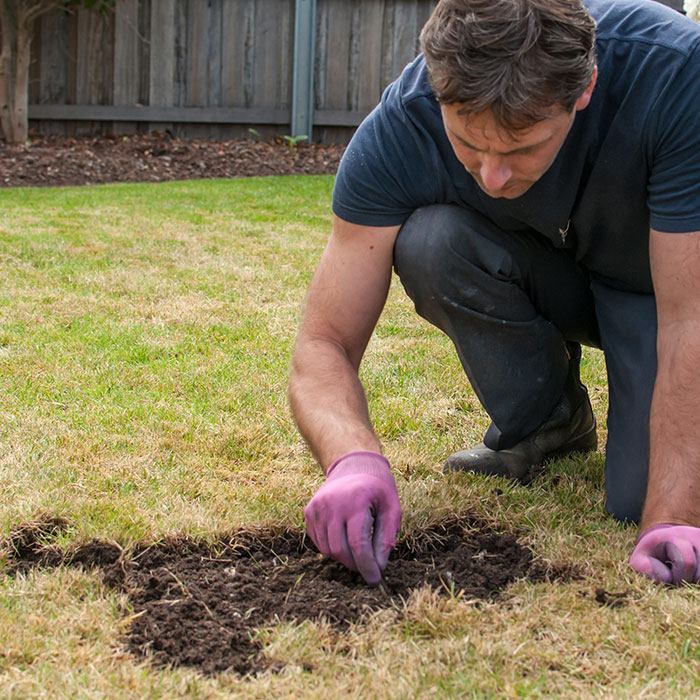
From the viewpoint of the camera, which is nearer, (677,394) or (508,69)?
(508,69)

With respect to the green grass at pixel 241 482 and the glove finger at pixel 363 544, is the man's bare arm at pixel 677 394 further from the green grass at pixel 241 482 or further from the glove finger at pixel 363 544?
the glove finger at pixel 363 544

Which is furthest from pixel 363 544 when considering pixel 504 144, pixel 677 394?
pixel 504 144

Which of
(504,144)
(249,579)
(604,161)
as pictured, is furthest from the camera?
(604,161)

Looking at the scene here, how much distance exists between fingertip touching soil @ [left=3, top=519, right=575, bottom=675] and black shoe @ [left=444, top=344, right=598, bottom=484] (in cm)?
34

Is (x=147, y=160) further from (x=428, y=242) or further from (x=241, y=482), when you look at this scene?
(x=428, y=242)

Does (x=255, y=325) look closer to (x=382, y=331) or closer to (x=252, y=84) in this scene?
(x=382, y=331)

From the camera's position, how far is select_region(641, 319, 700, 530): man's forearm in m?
2.05

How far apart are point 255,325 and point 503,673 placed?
2519 mm

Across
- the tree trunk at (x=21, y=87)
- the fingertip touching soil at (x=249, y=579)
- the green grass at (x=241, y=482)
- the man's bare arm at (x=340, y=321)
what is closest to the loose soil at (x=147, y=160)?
the tree trunk at (x=21, y=87)

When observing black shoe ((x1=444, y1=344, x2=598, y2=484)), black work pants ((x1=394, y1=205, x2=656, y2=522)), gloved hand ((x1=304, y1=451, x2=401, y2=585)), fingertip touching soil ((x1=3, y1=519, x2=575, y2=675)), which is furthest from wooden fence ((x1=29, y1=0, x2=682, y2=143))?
gloved hand ((x1=304, y1=451, x2=401, y2=585))

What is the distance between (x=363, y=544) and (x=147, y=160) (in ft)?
23.5

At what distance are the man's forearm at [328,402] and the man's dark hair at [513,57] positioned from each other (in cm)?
74

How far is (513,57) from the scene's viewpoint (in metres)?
1.81

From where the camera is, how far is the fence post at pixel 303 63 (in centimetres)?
887
